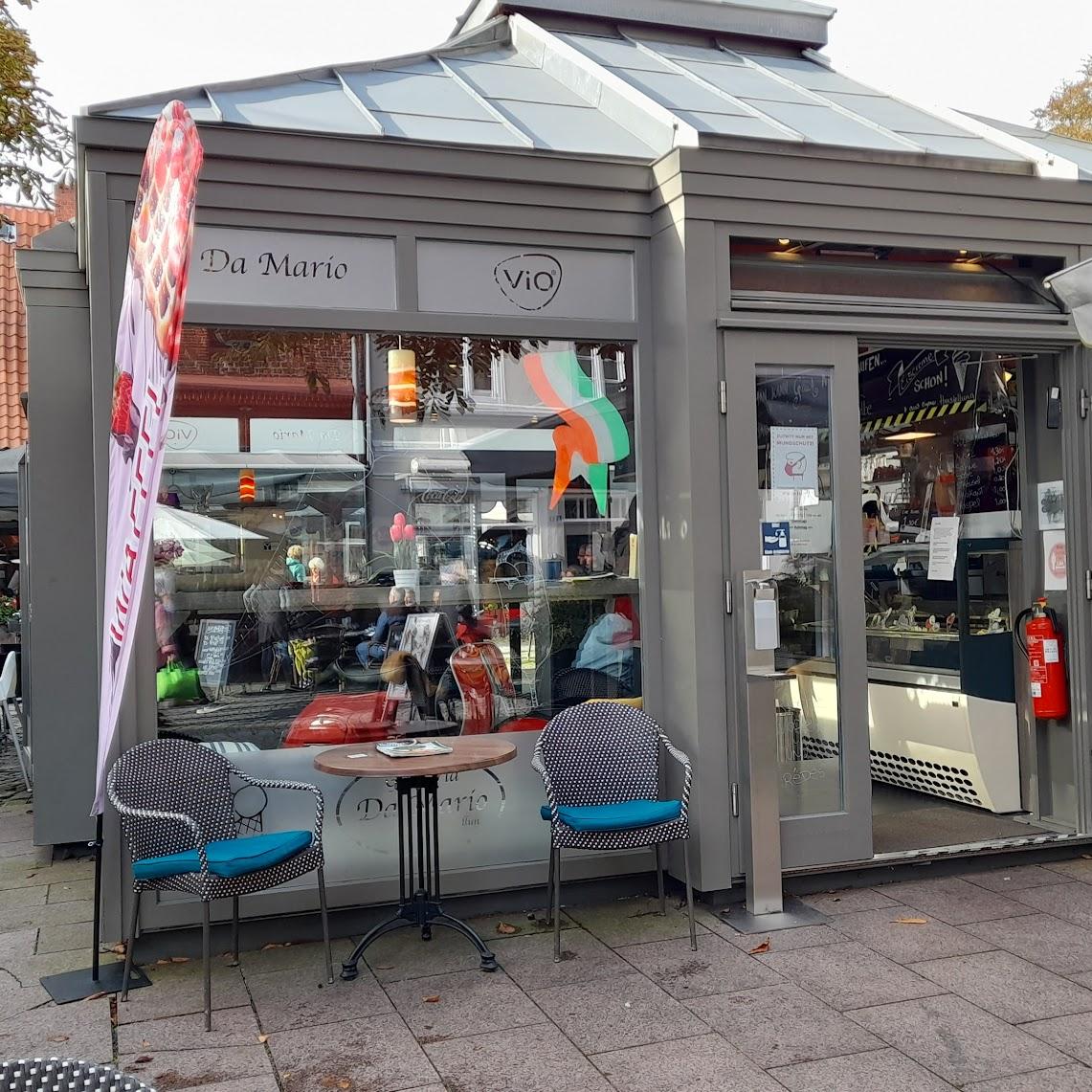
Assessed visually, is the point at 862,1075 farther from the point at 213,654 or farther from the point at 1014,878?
the point at 213,654

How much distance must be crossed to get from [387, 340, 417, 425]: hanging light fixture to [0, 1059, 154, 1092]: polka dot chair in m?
3.77

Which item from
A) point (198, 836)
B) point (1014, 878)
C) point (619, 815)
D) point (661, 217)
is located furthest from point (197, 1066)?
point (661, 217)

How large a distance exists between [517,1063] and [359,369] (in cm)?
295

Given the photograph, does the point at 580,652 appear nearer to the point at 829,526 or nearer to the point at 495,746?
the point at 495,746

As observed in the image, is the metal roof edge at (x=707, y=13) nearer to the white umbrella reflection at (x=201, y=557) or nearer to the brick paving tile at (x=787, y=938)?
the white umbrella reflection at (x=201, y=557)

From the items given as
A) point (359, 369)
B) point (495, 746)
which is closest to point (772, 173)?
point (359, 369)

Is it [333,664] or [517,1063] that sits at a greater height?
[333,664]

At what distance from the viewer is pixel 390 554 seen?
5148 millimetres

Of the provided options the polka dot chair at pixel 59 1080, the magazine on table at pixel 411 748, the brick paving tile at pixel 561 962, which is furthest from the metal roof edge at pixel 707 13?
the polka dot chair at pixel 59 1080

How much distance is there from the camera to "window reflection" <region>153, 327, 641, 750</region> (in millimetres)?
4824

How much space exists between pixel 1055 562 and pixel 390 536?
343 cm

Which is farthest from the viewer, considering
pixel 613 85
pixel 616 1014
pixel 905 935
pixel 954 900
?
pixel 613 85

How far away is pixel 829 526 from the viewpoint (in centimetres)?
527

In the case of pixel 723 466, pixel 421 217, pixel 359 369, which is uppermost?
pixel 421 217
